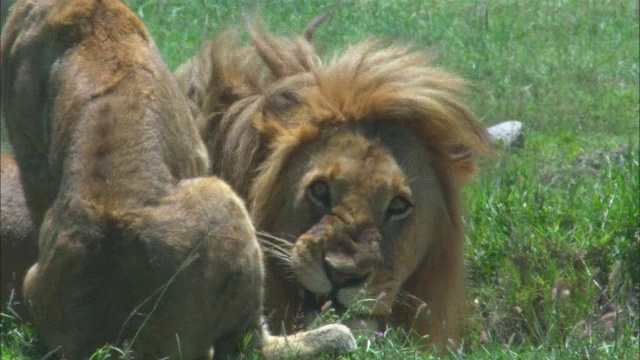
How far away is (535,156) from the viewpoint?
8.07 m

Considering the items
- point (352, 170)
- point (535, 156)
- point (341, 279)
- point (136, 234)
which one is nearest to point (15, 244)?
point (352, 170)

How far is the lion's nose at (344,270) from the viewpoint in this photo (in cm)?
488

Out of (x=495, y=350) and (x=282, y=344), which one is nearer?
(x=282, y=344)

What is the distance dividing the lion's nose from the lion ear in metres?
0.96

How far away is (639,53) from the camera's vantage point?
9.60m

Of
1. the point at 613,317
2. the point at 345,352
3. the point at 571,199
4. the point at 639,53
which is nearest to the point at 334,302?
the point at 345,352

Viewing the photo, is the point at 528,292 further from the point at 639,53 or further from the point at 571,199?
the point at 639,53

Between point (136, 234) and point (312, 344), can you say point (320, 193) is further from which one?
point (136, 234)

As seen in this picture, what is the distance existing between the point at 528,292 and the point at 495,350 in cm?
174

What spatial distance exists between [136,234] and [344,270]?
1015mm

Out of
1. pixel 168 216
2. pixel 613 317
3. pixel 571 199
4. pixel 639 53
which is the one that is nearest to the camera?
pixel 168 216

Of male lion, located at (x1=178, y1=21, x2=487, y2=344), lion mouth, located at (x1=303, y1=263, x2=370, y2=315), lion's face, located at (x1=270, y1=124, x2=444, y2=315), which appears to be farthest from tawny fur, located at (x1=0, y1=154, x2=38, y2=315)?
lion mouth, located at (x1=303, y1=263, x2=370, y2=315)

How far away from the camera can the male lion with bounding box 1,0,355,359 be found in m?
4.21

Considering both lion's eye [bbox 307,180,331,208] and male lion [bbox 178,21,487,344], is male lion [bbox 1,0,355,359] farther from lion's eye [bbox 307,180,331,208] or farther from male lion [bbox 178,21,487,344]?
lion's eye [bbox 307,180,331,208]
